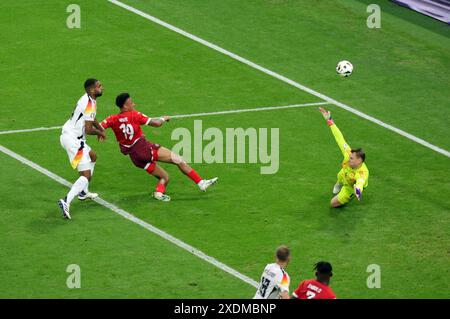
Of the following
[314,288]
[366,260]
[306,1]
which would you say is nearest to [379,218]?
[366,260]

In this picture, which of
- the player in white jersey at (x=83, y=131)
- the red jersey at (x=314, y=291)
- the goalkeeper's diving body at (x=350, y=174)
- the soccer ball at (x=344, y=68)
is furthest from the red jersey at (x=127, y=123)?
the red jersey at (x=314, y=291)

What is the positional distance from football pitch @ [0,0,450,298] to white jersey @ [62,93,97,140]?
1.28 m

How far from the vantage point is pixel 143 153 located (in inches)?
835

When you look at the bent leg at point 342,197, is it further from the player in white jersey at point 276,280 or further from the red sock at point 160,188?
the player in white jersey at point 276,280

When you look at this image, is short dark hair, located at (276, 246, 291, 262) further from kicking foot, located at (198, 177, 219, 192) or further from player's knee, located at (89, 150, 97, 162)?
player's knee, located at (89, 150, 97, 162)

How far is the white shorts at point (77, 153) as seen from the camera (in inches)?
815

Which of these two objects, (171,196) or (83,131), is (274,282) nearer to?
(171,196)

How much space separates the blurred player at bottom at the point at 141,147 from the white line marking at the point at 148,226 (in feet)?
2.84

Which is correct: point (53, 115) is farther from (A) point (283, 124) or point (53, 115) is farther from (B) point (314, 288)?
(B) point (314, 288)

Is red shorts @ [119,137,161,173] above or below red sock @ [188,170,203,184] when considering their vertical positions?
above

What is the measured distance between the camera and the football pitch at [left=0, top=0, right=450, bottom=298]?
62.3ft

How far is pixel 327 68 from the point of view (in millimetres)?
27406

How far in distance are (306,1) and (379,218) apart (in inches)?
449

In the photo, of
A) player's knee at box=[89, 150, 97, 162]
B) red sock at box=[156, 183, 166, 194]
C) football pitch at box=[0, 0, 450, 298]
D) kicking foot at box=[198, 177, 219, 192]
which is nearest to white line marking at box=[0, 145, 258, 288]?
football pitch at box=[0, 0, 450, 298]
